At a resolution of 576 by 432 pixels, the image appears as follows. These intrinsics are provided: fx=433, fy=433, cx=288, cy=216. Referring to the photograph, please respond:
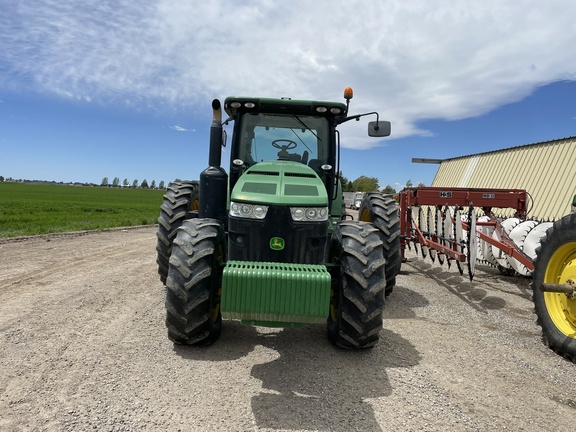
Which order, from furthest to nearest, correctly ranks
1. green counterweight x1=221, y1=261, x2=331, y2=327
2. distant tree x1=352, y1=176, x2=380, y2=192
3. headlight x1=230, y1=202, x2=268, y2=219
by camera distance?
distant tree x1=352, y1=176, x2=380, y2=192 < headlight x1=230, y1=202, x2=268, y2=219 < green counterweight x1=221, y1=261, x2=331, y2=327

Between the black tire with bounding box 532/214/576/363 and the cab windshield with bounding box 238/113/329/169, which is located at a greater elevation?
the cab windshield with bounding box 238/113/329/169

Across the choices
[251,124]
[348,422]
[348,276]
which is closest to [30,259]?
[251,124]

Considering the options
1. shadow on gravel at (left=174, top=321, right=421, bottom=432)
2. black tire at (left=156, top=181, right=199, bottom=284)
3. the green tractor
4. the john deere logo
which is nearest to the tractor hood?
the green tractor

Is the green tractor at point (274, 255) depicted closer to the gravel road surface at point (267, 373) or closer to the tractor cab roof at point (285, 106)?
the tractor cab roof at point (285, 106)

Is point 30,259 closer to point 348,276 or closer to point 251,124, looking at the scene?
point 251,124

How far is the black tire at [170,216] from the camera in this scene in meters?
5.68

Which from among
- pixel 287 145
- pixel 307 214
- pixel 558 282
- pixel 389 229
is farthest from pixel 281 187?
pixel 558 282

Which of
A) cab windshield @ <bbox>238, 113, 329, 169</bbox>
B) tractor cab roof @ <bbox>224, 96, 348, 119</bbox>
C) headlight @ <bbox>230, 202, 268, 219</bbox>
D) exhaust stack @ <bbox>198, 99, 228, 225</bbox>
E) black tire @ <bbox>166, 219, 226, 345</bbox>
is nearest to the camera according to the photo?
black tire @ <bbox>166, 219, 226, 345</bbox>

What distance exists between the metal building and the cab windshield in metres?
8.42

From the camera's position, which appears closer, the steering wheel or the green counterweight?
the green counterweight

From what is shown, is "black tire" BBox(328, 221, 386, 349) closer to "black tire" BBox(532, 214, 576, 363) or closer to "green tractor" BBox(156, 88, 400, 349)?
"green tractor" BBox(156, 88, 400, 349)

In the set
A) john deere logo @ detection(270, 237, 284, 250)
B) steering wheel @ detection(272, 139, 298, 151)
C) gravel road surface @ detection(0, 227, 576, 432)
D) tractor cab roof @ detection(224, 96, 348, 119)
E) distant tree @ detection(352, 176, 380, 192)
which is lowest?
gravel road surface @ detection(0, 227, 576, 432)

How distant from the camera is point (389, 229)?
18.9 feet

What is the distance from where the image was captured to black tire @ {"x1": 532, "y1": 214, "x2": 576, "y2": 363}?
4098 millimetres
